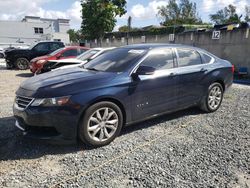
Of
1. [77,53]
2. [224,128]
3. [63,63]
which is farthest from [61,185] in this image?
[77,53]

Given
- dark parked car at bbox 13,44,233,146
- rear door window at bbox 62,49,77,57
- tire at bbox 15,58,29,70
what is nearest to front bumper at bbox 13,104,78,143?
dark parked car at bbox 13,44,233,146

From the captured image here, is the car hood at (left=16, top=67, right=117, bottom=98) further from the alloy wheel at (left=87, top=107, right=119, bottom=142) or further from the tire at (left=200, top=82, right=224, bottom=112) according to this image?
the tire at (left=200, top=82, right=224, bottom=112)

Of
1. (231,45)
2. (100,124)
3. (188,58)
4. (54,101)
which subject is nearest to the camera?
(54,101)

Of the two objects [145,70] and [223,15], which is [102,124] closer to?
[145,70]

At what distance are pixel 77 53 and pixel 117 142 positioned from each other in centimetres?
826

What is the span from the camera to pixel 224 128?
4.30m

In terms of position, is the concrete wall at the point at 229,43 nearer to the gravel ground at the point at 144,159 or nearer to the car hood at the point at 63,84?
the gravel ground at the point at 144,159

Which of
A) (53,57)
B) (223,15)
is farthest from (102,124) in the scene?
(223,15)

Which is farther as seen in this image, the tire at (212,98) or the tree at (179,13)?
the tree at (179,13)

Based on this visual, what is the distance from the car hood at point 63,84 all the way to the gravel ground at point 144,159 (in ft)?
2.78

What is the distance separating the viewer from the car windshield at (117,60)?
4.00 meters

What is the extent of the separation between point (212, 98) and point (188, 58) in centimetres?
112

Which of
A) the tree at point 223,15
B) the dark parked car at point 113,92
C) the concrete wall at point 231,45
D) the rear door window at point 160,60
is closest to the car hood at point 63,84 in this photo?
the dark parked car at point 113,92

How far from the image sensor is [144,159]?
10.6 ft
